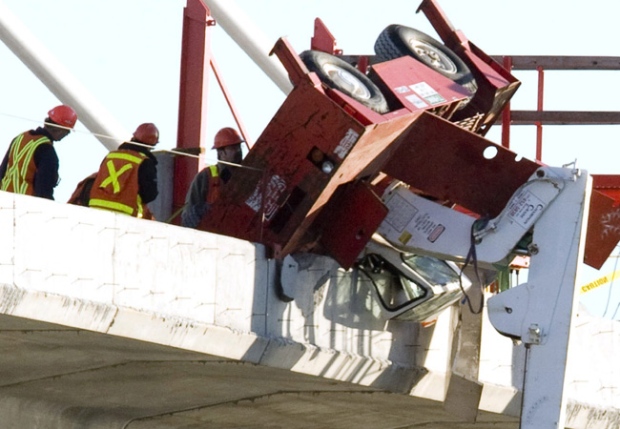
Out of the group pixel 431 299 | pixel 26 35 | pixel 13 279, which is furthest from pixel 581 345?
pixel 26 35

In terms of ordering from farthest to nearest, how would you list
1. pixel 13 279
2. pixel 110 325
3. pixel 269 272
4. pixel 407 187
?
pixel 407 187 < pixel 269 272 < pixel 110 325 < pixel 13 279

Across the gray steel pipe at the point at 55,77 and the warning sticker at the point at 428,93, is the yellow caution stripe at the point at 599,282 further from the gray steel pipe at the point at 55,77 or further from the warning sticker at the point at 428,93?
the gray steel pipe at the point at 55,77

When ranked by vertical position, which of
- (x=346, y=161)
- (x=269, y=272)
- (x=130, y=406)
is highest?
(x=346, y=161)

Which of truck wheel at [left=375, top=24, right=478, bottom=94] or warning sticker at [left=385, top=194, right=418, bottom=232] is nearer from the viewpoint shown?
warning sticker at [left=385, top=194, right=418, bottom=232]

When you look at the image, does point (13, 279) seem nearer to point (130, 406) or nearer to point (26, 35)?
point (130, 406)

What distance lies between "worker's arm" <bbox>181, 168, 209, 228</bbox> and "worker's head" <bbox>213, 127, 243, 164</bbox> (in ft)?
2.05

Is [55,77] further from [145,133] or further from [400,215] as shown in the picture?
[400,215]

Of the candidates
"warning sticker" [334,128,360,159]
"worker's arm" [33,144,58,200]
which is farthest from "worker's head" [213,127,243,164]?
"warning sticker" [334,128,360,159]

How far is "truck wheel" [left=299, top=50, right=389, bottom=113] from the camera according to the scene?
41.0 feet

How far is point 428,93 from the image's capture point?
13219mm

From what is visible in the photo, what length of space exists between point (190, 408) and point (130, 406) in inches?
25.6

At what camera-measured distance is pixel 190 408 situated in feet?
51.2

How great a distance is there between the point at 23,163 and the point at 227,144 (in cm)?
216

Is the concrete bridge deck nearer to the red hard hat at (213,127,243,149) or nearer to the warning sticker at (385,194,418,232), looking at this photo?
the warning sticker at (385,194,418,232)
